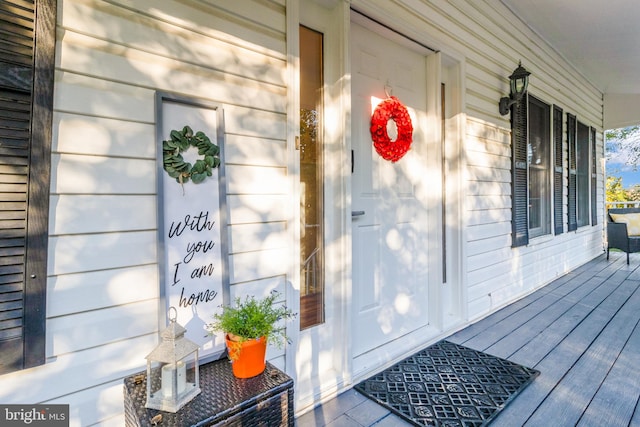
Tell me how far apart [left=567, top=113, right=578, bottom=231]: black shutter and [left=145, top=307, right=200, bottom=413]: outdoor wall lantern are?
213 inches

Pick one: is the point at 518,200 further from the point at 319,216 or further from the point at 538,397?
the point at 319,216

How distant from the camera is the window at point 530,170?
354 cm

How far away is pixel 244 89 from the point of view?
59.8 inches

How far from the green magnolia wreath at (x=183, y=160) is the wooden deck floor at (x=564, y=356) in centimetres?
127

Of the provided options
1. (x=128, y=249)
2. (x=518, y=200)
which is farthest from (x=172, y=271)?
(x=518, y=200)

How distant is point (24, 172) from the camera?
1.02m

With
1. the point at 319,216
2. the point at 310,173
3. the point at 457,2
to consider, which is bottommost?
the point at 319,216

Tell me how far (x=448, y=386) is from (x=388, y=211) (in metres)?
1.11

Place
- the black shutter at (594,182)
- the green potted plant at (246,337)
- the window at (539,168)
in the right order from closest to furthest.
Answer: the green potted plant at (246,337) → the window at (539,168) → the black shutter at (594,182)

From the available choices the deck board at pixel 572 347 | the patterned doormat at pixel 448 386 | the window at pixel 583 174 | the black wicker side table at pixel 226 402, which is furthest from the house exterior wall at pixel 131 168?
the window at pixel 583 174

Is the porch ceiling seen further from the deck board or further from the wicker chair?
the deck board

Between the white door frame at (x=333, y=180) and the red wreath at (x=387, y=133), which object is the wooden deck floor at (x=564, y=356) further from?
the red wreath at (x=387, y=133)

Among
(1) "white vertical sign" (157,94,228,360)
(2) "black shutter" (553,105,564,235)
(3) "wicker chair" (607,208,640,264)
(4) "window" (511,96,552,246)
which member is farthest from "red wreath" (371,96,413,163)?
(3) "wicker chair" (607,208,640,264)

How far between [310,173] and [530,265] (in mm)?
3190
